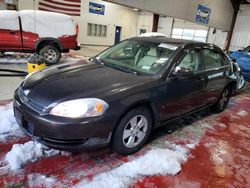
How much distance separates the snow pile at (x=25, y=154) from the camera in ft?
7.97

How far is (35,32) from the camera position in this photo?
24.5ft

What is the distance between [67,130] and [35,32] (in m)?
6.20

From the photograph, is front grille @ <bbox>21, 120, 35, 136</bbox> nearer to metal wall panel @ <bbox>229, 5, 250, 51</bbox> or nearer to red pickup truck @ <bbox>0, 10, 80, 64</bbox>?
red pickup truck @ <bbox>0, 10, 80, 64</bbox>

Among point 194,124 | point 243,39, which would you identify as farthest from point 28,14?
point 243,39

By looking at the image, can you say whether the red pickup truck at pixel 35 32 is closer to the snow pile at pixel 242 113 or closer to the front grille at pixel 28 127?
the front grille at pixel 28 127

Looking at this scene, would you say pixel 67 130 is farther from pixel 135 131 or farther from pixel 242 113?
pixel 242 113

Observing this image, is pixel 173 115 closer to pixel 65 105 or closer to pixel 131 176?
pixel 131 176

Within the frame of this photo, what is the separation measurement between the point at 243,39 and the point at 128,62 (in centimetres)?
1489

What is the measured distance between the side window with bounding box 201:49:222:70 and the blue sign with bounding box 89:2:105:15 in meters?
15.2

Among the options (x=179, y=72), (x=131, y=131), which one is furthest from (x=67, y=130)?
(x=179, y=72)

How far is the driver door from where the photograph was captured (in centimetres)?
302

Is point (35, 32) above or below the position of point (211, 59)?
below

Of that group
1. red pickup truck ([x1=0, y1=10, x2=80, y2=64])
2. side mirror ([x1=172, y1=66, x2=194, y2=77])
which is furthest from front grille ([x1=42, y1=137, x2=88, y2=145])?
red pickup truck ([x1=0, y1=10, x2=80, y2=64])

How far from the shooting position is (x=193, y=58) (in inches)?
138
